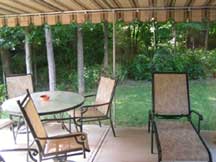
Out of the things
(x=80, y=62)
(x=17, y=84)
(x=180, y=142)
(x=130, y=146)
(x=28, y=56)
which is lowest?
(x=130, y=146)

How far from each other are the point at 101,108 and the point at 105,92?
27 centimetres

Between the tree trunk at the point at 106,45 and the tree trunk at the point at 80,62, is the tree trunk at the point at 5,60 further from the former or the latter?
the tree trunk at the point at 106,45

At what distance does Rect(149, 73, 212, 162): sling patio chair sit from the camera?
12.8 ft

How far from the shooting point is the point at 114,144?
474 cm

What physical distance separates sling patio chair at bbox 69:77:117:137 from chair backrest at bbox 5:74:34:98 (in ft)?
3.48

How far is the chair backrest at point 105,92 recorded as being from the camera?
194 inches

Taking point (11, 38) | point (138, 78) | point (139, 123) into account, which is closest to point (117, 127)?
point (139, 123)

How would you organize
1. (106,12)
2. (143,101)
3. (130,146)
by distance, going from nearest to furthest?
(130,146), (106,12), (143,101)

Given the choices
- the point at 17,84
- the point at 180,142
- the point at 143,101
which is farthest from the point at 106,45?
the point at 180,142

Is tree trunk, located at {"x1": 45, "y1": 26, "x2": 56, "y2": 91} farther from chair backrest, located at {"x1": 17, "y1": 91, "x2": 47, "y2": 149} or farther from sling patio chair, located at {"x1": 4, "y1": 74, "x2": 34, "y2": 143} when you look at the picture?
chair backrest, located at {"x1": 17, "y1": 91, "x2": 47, "y2": 149}

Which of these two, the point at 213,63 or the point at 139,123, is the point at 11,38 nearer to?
the point at 139,123

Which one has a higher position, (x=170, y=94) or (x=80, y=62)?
(x=80, y=62)

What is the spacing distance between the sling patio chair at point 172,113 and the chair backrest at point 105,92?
65 cm

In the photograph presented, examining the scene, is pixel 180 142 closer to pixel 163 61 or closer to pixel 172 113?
pixel 172 113
